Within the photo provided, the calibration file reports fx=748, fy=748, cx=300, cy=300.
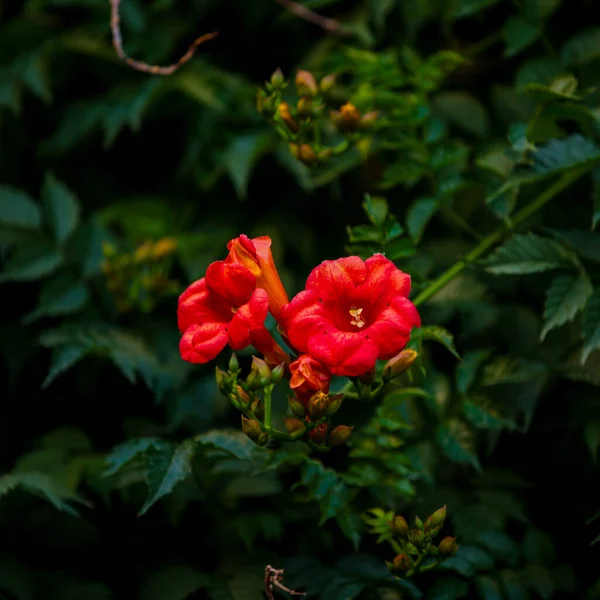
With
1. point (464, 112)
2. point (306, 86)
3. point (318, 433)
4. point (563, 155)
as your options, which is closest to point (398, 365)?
point (318, 433)

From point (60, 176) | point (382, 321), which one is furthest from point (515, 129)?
point (60, 176)

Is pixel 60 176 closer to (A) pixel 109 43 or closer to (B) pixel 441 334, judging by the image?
(A) pixel 109 43

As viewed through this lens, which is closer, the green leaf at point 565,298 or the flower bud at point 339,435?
the flower bud at point 339,435

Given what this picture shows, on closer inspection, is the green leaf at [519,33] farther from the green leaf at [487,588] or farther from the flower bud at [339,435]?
the green leaf at [487,588]

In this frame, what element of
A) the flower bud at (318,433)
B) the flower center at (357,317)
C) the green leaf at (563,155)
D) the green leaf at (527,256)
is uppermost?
the green leaf at (563,155)

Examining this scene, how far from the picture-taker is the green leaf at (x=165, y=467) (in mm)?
2021

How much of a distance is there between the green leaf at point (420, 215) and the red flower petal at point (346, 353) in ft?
2.82

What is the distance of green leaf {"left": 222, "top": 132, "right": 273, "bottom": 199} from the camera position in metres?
3.11

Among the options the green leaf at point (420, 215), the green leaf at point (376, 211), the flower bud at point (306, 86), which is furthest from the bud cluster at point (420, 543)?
the flower bud at point (306, 86)

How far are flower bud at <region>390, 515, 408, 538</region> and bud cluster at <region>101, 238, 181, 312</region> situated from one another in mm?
1555

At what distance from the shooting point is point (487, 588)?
2354 mm

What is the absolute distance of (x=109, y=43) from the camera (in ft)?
11.9

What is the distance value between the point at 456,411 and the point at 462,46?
6.35 ft

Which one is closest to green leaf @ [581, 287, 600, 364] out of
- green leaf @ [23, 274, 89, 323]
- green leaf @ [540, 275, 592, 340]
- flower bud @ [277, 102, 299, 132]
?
green leaf @ [540, 275, 592, 340]
